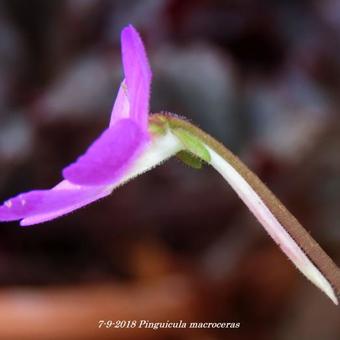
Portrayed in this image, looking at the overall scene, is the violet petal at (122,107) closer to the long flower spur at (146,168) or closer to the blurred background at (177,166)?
the long flower spur at (146,168)

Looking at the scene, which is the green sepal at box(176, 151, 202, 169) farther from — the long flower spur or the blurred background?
the blurred background

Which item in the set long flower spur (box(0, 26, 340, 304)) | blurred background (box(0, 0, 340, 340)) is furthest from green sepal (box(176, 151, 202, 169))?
blurred background (box(0, 0, 340, 340))

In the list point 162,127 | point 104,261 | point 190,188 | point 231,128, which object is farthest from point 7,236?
point 162,127

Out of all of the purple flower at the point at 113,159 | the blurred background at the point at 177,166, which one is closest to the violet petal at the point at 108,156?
the purple flower at the point at 113,159

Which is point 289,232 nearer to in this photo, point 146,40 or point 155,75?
point 155,75

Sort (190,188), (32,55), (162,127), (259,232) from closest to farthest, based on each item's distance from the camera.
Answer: (162,127) < (259,232) < (190,188) < (32,55)

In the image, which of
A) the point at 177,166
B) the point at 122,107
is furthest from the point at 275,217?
the point at 177,166
